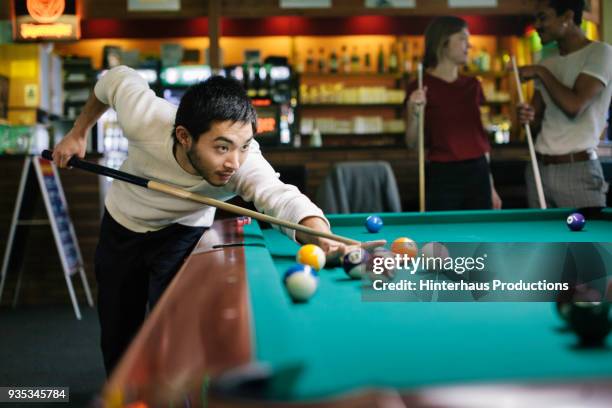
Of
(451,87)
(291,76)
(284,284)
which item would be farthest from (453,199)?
(291,76)

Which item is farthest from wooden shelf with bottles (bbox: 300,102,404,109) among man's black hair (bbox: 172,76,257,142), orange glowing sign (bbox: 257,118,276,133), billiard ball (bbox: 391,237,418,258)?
billiard ball (bbox: 391,237,418,258)

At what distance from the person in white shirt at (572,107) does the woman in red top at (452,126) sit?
275 mm

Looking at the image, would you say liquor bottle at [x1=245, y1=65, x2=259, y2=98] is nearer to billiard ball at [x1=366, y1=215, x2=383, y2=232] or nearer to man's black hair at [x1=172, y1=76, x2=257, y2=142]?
billiard ball at [x1=366, y1=215, x2=383, y2=232]

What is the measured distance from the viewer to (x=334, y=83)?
7883 millimetres

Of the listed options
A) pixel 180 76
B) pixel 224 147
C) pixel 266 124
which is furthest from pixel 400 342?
pixel 180 76

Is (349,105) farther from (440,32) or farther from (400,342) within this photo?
(400,342)

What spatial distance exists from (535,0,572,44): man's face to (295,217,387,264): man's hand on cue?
6.87 ft

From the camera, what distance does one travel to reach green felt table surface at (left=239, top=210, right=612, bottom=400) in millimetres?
713

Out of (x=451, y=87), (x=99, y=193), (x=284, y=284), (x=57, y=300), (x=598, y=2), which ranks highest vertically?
(x=598, y=2)

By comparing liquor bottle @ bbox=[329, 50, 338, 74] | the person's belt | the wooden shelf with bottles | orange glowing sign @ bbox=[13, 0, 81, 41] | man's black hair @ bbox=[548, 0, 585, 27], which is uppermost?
orange glowing sign @ bbox=[13, 0, 81, 41]

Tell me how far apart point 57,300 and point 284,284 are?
12.9ft

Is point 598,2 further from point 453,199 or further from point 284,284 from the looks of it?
point 284,284

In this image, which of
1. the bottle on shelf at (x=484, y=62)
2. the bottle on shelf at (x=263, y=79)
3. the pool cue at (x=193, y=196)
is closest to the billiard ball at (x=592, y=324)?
the pool cue at (x=193, y=196)

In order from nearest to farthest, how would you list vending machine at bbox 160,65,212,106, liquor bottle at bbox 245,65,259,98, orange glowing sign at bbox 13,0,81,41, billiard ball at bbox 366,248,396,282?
billiard ball at bbox 366,248,396,282, orange glowing sign at bbox 13,0,81,41, liquor bottle at bbox 245,65,259,98, vending machine at bbox 160,65,212,106
